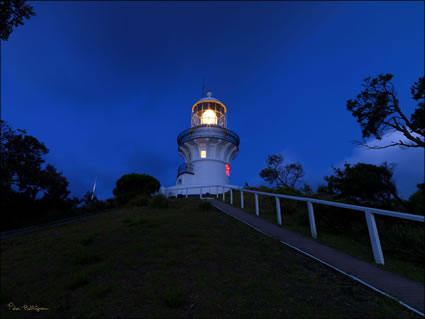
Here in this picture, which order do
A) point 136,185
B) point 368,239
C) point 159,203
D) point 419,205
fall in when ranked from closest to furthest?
1. point 368,239
2. point 419,205
3. point 159,203
4. point 136,185

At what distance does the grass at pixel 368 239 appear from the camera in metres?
4.09

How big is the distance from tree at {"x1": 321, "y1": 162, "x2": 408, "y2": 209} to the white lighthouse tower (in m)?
15.9

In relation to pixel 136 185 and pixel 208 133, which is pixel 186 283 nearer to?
pixel 136 185

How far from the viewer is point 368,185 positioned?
30.7 ft

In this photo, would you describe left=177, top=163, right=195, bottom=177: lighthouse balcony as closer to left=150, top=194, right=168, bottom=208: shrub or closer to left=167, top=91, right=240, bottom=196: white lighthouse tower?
left=167, top=91, right=240, bottom=196: white lighthouse tower

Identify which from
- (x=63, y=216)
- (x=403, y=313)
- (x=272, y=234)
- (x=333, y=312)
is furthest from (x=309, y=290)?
(x=63, y=216)

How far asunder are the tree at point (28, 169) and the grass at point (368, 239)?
21.8 m

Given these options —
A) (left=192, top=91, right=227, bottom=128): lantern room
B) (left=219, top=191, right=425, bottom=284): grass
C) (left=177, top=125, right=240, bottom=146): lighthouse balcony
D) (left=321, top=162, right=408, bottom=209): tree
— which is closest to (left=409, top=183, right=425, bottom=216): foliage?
(left=321, top=162, right=408, bottom=209): tree

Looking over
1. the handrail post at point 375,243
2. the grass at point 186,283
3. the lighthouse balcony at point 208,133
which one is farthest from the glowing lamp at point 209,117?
the handrail post at point 375,243

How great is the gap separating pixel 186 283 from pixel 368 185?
9835 mm

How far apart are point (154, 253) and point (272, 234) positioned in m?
3.46

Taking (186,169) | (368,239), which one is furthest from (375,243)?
(186,169)

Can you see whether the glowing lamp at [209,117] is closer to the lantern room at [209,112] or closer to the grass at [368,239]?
the lantern room at [209,112]

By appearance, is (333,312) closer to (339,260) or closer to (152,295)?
(339,260)
